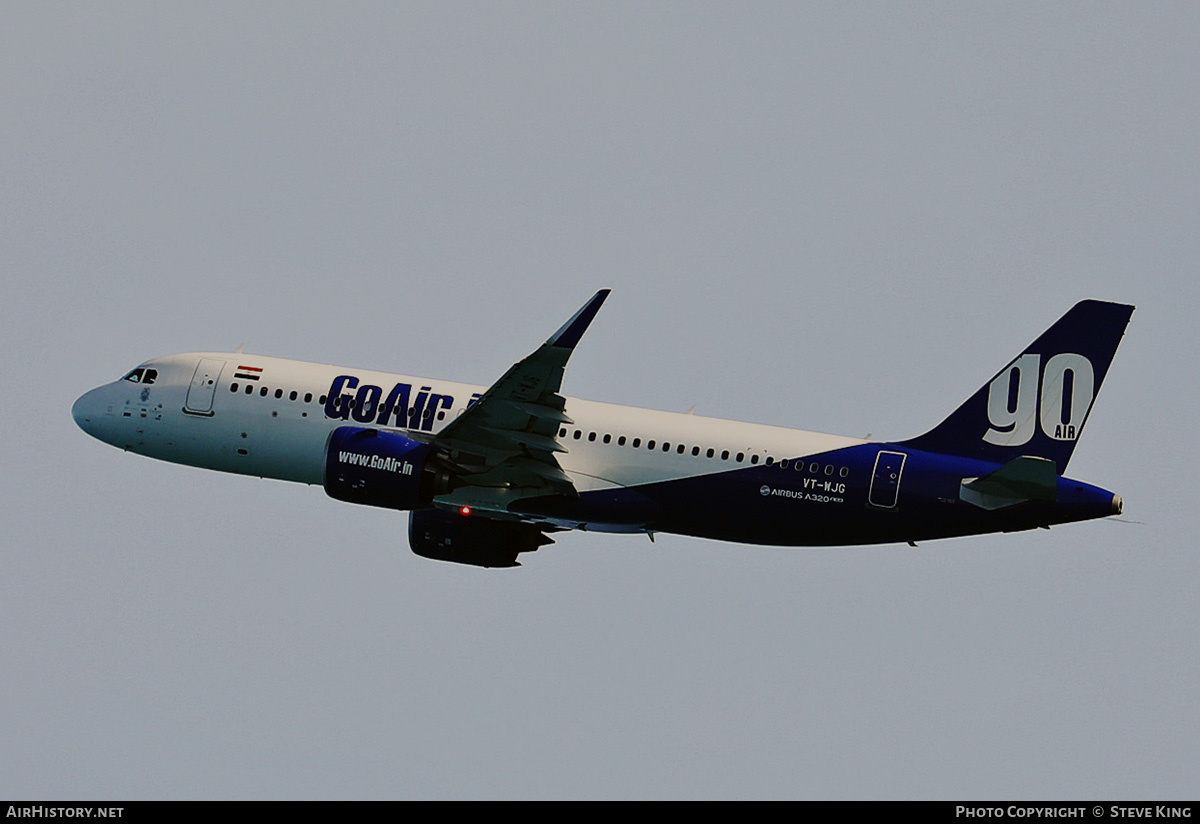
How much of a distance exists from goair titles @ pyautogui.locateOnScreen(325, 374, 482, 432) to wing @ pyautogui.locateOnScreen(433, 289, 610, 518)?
2001mm

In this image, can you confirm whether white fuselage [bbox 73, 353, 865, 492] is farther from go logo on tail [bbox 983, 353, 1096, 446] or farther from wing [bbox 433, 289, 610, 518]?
go logo on tail [bbox 983, 353, 1096, 446]

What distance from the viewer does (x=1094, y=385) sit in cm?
5459

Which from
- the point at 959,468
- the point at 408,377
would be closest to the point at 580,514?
the point at 408,377

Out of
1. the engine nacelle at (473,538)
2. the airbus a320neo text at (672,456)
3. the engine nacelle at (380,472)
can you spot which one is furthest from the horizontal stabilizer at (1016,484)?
the engine nacelle at (380,472)

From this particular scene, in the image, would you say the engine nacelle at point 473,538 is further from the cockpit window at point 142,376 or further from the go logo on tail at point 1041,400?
the go logo on tail at point 1041,400

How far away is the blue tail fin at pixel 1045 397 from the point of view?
179ft

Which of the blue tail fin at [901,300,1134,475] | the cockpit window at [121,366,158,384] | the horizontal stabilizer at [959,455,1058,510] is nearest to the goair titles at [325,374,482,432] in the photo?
the cockpit window at [121,366,158,384]

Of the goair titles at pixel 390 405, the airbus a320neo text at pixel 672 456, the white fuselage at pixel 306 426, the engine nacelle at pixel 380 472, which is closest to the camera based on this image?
the airbus a320neo text at pixel 672 456

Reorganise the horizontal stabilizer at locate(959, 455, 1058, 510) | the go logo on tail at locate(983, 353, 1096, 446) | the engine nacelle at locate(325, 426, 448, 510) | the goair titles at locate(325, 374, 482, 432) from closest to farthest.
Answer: the horizontal stabilizer at locate(959, 455, 1058, 510)
the go logo on tail at locate(983, 353, 1096, 446)
the engine nacelle at locate(325, 426, 448, 510)
the goair titles at locate(325, 374, 482, 432)

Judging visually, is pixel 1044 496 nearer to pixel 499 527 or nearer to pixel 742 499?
pixel 742 499

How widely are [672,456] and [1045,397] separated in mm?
10566

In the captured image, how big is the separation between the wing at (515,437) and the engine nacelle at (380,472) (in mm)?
577

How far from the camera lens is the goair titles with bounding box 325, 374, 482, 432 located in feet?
191

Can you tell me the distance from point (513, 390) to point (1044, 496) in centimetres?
1464
